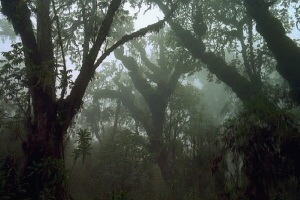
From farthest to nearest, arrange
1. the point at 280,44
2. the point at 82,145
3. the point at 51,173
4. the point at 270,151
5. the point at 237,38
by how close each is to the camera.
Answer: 1. the point at 237,38
2. the point at 280,44
3. the point at 270,151
4. the point at 82,145
5. the point at 51,173

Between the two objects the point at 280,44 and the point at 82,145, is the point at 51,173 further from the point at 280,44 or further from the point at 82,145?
the point at 280,44

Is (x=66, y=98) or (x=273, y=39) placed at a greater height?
(x=273, y=39)

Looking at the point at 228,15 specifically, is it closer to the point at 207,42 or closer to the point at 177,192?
the point at 207,42

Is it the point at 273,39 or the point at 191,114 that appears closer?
the point at 273,39

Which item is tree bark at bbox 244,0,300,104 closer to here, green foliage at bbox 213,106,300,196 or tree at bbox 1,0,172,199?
green foliage at bbox 213,106,300,196

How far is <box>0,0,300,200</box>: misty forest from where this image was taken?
7.31m

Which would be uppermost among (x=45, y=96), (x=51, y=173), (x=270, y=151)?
(x=45, y=96)

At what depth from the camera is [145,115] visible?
808 inches

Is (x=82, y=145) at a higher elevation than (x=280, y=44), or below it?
below

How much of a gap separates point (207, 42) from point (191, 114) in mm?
6001

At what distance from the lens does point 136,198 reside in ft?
42.4

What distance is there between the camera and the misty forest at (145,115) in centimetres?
731

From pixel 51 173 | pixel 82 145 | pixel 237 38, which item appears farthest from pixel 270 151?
pixel 237 38

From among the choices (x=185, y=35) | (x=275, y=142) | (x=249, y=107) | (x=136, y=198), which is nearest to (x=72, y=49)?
(x=185, y=35)
